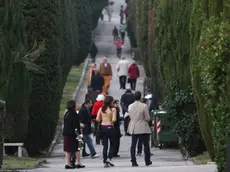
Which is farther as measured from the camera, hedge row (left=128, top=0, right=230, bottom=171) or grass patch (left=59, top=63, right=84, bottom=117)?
grass patch (left=59, top=63, right=84, bottom=117)

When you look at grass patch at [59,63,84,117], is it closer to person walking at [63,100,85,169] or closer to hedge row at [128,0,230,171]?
hedge row at [128,0,230,171]

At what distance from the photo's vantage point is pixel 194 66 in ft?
54.9

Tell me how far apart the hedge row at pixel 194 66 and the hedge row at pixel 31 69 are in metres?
2.89

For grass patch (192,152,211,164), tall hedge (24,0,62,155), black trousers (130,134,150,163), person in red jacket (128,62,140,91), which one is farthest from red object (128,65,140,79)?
black trousers (130,134,150,163)

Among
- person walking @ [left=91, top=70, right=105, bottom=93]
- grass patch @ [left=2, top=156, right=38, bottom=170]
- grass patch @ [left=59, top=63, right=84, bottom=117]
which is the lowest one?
grass patch @ [left=59, top=63, right=84, bottom=117]

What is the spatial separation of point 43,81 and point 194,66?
26.2 feet

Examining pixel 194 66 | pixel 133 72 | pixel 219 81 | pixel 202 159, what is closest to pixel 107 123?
pixel 202 159

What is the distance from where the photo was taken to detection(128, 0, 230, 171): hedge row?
13.6m

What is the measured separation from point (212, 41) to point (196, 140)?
340 inches

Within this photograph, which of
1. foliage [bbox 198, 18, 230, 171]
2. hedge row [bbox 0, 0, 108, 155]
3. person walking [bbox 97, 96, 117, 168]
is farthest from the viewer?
hedge row [bbox 0, 0, 108, 155]

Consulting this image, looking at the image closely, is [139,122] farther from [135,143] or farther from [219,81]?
[219,81]

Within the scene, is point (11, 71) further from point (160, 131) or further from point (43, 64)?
point (160, 131)

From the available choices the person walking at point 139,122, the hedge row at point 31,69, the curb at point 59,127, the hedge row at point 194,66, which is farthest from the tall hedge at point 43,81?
the person walking at point 139,122

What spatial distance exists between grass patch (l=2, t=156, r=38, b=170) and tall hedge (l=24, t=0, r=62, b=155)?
120cm
